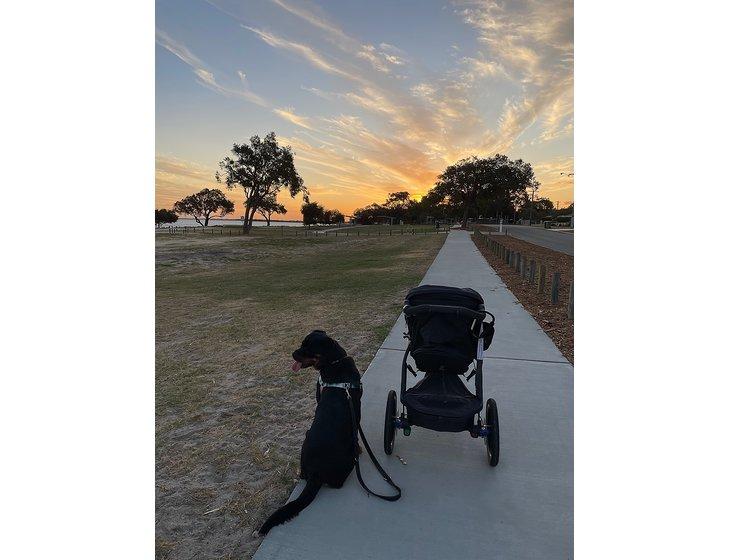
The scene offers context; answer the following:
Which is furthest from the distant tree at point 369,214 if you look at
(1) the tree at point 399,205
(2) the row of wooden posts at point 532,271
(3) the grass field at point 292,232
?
(2) the row of wooden posts at point 532,271

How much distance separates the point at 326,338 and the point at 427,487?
1236 mm

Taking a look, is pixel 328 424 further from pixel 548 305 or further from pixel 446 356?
pixel 548 305

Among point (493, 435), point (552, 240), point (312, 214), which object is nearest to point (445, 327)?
point (493, 435)

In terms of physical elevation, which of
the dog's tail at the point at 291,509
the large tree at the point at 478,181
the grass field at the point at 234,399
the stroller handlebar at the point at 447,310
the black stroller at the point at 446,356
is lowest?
the grass field at the point at 234,399

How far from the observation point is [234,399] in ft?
14.0

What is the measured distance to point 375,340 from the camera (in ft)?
19.7

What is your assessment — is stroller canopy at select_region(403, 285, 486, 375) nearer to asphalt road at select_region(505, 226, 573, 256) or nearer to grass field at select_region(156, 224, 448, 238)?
asphalt road at select_region(505, 226, 573, 256)

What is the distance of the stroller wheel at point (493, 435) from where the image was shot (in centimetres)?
287

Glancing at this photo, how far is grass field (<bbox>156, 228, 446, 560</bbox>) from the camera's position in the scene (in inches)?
101

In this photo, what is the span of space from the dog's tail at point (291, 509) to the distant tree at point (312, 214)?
7179 cm

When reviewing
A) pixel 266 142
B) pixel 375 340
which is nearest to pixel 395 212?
pixel 266 142

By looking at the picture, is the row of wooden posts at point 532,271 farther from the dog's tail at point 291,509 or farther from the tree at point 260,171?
the tree at point 260,171

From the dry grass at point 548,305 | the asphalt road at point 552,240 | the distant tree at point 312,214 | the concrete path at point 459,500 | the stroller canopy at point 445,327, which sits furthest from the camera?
the distant tree at point 312,214

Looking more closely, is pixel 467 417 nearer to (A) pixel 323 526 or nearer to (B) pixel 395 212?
(A) pixel 323 526
